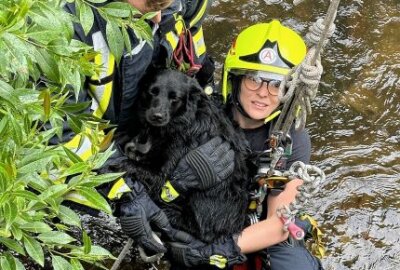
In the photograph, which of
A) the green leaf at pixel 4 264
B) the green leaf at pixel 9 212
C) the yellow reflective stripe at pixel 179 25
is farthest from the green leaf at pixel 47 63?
the yellow reflective stripe at pixel 179 25

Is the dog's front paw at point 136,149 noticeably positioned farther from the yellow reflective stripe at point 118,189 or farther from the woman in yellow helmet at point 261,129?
the woman in yellow helmet at point 261,129

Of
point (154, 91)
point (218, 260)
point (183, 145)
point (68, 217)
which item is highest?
point (68, 217)

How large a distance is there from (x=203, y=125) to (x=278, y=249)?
844 millimetres

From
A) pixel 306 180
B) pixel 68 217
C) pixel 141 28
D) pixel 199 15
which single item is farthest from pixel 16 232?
pixel 199 15

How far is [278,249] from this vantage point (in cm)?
339

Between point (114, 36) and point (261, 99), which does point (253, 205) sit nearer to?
point (261, 99)

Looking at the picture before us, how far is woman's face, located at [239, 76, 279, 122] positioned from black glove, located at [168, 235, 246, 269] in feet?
2.28

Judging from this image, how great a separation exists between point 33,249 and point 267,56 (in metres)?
2.14

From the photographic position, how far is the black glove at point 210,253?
3.23 metres

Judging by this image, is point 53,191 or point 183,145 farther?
point 183,145

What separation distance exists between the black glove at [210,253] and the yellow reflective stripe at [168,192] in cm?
28

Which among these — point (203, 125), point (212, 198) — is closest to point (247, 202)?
point (212, 198)

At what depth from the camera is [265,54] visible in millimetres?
3359

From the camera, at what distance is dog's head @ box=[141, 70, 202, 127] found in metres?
3.09
